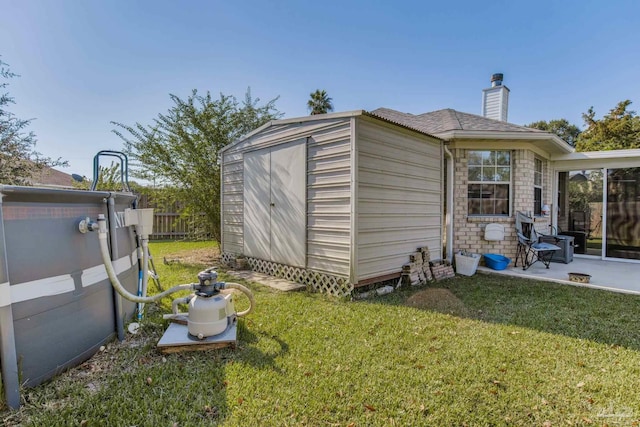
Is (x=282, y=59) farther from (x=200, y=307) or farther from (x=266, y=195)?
(x=200, y=307)

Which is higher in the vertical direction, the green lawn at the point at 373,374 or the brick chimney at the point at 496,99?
the brick chimney at the point at 496,99

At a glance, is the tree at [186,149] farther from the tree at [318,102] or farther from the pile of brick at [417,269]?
the tree at [318,102]

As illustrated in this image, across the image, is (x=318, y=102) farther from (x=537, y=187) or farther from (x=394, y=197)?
(x=394, y=197)

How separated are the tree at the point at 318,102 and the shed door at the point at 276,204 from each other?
1465cm

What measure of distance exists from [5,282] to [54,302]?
390 millimetres

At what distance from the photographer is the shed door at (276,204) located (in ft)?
16.7

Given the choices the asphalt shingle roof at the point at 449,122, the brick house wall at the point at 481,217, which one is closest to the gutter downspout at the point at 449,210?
the brick house wall at the point at 481,217

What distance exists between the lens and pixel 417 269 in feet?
17.6

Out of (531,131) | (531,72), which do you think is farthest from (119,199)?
(531,72)

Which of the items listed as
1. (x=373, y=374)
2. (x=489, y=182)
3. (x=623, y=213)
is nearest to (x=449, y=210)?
(x=489, y=182)

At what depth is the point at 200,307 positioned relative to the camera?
109 inches

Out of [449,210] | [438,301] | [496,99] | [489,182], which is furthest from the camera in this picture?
[496,99]

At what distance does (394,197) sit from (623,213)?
6492 mm

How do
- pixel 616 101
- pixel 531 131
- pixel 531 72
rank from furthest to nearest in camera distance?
pixel 616 101
pixel 531 72
pixel 531 131
